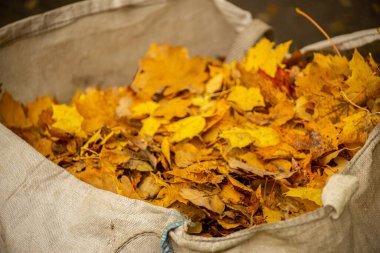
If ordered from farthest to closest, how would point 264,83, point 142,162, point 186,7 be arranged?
1. point 186,7
2. point 264,83
3. point 142,162

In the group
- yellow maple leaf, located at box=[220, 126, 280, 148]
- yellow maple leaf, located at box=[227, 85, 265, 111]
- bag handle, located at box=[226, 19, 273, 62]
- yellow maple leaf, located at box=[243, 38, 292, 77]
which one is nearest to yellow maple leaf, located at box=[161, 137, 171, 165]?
yellow maple leaf, located at box=[220, 126, 280, 148]

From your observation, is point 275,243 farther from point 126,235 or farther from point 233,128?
point 233,128

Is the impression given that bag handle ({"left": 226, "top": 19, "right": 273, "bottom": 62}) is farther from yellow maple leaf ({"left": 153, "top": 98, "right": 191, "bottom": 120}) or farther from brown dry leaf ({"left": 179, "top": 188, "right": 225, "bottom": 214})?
brown dry leaf ({"left": 179, "top": 188, "right": 225, "bottom": 214})

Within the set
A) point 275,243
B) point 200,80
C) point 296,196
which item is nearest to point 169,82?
point 200,80

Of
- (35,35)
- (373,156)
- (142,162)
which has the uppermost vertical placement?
(35,35)

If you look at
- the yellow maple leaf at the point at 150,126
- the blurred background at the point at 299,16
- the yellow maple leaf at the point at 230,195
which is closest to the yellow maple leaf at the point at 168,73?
the yellow maple leaf at the point at 150,126
